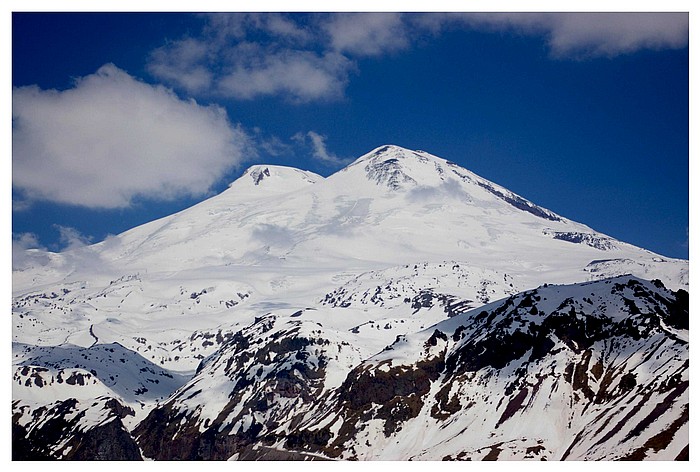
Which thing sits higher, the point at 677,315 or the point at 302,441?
the point at 677,315

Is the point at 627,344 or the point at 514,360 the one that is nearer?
the point at 627,344

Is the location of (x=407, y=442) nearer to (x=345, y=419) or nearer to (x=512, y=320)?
(x=345, y=419)
